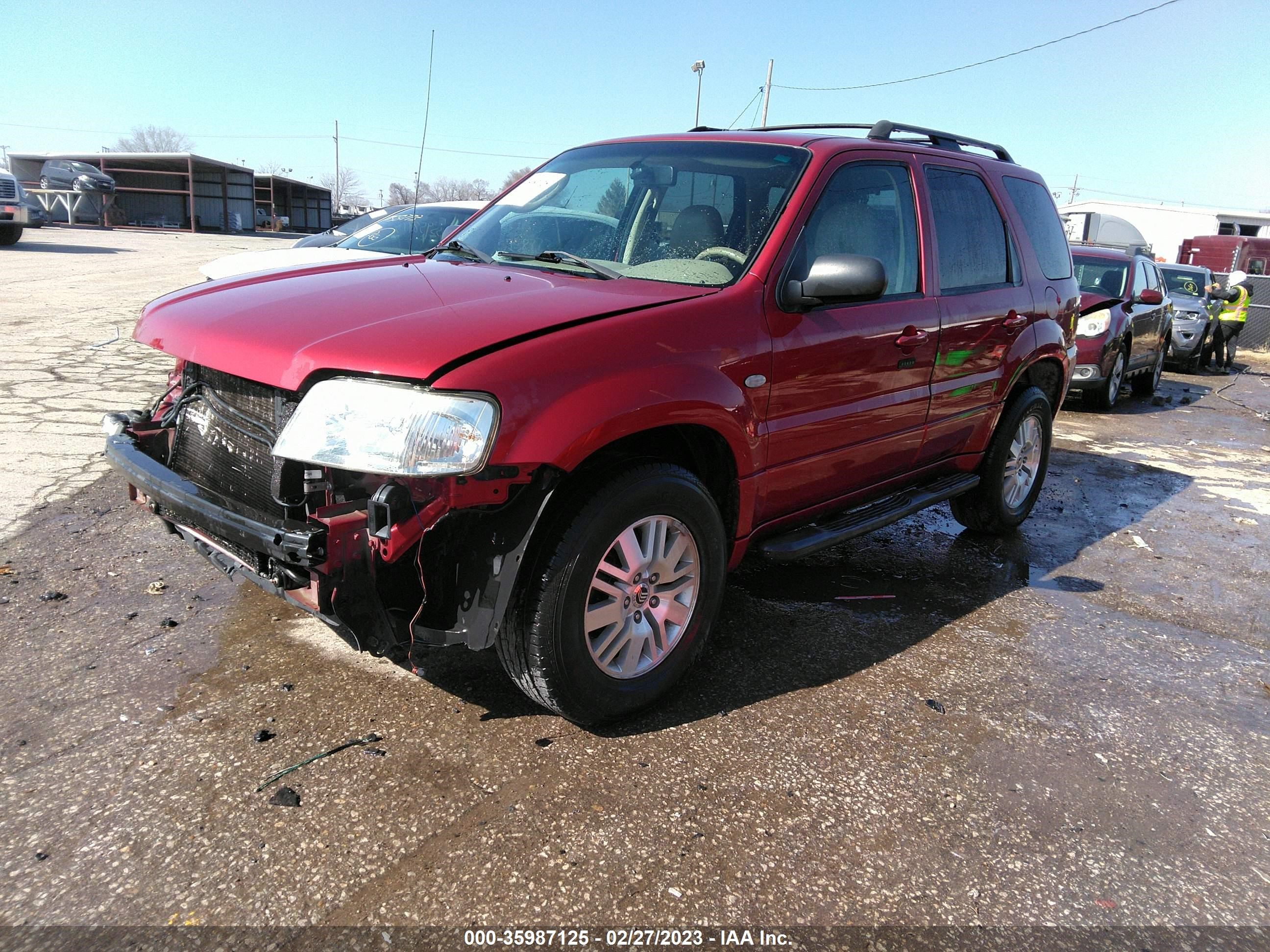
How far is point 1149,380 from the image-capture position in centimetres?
1205

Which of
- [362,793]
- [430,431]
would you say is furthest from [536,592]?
[362,793]

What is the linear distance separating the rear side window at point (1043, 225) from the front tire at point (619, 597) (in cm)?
300

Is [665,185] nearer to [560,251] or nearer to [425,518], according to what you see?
[560,251]

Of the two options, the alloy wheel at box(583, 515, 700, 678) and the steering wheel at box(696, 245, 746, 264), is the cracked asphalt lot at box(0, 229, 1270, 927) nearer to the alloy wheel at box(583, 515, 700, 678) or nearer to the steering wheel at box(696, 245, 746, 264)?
the alloy wheel at box(583, 515, 700, 678)

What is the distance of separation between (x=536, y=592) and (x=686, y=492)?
607mm

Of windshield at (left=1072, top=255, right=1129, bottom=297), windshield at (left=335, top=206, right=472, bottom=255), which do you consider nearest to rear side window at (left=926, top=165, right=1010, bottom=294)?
windshield at (left=335, top=206, right=472, bottom=255)

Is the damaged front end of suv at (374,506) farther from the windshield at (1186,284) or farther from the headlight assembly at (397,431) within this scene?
the windshield at (1186,284)

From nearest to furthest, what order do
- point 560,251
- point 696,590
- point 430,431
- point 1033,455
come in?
point 430,431 → point 696,590 → point 560,251 → point 1033,455

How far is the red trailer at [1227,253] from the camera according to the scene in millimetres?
25891

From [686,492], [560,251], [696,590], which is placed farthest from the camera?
[560,251]

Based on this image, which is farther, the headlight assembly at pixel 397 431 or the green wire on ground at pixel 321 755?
the green wire on ground at pixel 321 755

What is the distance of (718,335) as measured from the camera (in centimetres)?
289

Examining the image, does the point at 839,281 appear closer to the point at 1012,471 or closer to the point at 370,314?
the point at 370,314

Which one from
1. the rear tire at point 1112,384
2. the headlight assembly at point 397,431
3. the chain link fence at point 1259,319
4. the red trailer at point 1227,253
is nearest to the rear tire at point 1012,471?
the headlight assembly at point 397,431
